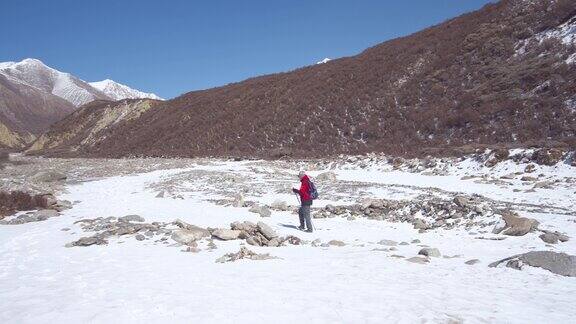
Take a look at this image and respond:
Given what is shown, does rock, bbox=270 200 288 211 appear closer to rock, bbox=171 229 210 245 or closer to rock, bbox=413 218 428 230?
rock, bbox=413 218 428 230

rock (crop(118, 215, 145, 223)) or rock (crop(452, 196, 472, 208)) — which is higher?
rock (crop(118, 215, 145, 223))

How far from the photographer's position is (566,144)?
73.4ft

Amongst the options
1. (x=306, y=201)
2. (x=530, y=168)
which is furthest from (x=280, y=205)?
(x=530, y=168)

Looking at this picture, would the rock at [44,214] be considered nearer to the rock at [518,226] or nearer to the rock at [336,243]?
the rock at [336,243]

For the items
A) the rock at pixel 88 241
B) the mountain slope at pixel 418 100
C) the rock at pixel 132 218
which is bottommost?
the rock at pixel 88 241

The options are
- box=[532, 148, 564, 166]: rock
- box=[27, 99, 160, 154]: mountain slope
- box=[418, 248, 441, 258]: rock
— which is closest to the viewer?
box=[418, 248, 441, 258]: rock

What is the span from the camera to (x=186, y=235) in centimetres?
1158

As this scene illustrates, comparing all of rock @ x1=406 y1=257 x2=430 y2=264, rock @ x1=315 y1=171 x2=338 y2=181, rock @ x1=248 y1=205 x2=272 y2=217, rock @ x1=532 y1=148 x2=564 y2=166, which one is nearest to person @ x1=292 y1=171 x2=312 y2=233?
rock @ x1=248 y1=205 x2=272 y2=217

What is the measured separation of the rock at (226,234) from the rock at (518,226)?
6.85m

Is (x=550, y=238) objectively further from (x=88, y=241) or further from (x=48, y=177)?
(x=48, y=177)

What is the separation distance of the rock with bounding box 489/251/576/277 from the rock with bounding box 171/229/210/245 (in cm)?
694

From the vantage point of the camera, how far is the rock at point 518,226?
36.2ft

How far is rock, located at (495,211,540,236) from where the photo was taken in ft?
36.2

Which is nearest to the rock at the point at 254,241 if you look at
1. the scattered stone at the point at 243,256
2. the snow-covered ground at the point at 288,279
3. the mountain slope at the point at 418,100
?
the snow-covered ground at the point at 288,279
